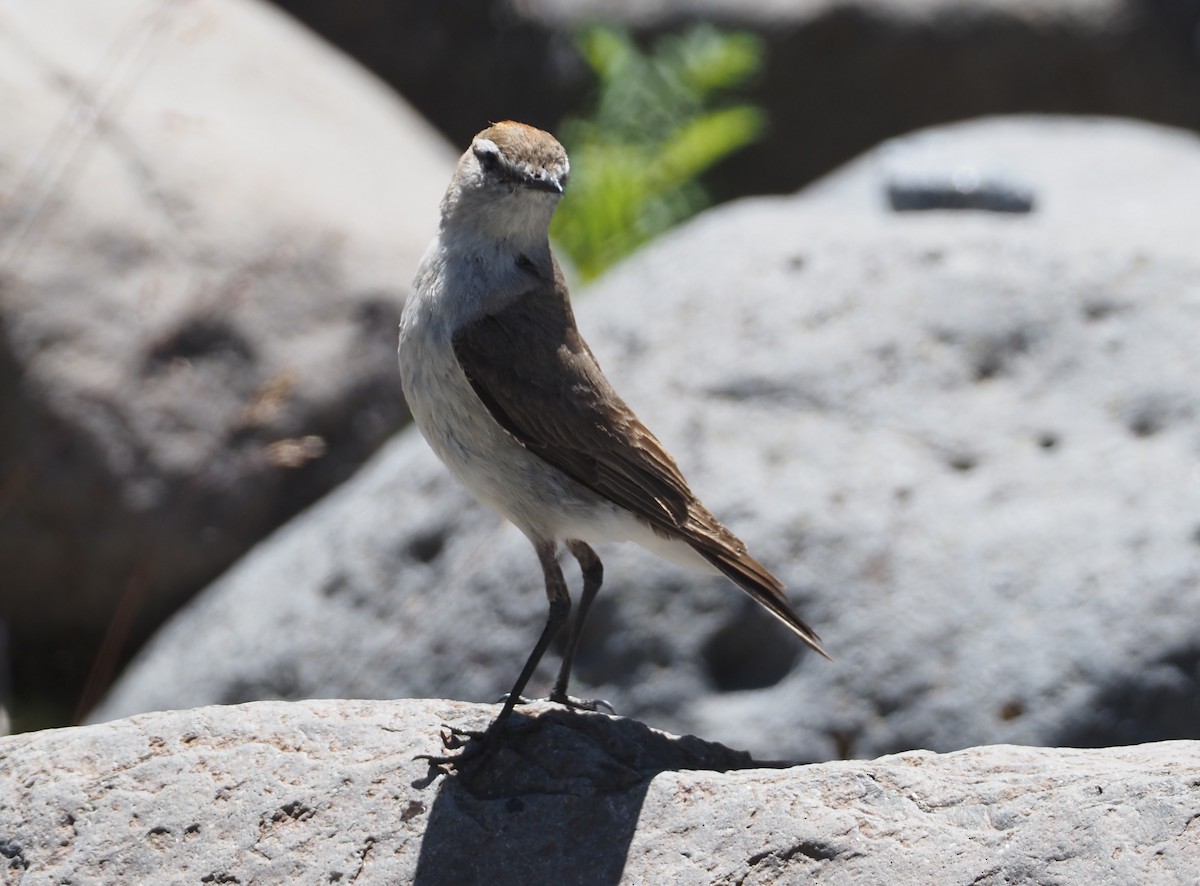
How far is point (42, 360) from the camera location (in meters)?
7.15

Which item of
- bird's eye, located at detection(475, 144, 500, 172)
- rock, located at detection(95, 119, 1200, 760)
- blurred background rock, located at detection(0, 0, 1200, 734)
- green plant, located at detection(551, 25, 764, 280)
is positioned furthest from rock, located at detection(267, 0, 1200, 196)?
bird's eye, located at detection(475, 144, 500, 172)

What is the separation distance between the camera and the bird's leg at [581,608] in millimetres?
4746

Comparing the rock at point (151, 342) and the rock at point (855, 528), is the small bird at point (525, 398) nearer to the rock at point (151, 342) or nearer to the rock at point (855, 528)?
the rock at point (855, 528)

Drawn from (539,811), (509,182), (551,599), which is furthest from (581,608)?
(509,182)

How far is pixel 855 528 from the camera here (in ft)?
19.2

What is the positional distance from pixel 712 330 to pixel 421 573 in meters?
1.64

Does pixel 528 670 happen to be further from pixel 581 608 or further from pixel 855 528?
pixel 855 528

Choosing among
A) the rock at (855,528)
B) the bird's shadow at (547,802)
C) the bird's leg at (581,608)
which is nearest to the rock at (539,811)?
the bird's shadow at (547,802)

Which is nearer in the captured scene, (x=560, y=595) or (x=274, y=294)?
(x=560, y=595)

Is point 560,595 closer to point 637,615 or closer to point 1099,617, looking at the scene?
point 637,615

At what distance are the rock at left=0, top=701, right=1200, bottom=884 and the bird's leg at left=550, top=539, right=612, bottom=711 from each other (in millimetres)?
381

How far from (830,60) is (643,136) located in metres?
2.36

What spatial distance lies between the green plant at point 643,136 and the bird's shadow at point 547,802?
5.62 metres

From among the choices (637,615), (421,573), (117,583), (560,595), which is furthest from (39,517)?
(560,595)
